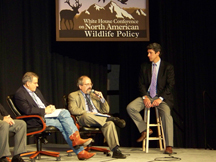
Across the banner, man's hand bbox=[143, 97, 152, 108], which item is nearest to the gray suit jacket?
man's hand bbox=[143, 97, 152, 108]

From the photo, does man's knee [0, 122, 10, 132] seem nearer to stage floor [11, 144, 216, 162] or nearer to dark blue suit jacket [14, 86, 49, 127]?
dark blue suit jacket [14, 86, 49, 127]

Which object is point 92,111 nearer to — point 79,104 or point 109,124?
point 79,104

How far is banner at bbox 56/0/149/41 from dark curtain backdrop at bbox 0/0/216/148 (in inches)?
13.1

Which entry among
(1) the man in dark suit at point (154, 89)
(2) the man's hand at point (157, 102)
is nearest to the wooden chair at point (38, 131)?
(1) the man in dark suit at point (154, 89)

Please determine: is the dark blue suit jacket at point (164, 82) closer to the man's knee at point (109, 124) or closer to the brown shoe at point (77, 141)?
the man's knee at point (109, 124)

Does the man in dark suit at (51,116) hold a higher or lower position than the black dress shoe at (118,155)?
higher

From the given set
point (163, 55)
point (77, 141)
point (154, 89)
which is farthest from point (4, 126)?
point (163, 55)

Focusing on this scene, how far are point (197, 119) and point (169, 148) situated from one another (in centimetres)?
118

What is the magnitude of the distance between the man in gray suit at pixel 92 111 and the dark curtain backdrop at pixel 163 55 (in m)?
1.28

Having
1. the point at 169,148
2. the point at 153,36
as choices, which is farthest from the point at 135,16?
the point at 169,148

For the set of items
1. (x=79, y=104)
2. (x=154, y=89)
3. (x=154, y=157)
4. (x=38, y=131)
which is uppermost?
(x=154, y=89)

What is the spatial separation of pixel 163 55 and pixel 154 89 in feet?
2.99

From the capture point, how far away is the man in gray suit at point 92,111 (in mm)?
4473

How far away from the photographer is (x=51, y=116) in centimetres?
434
